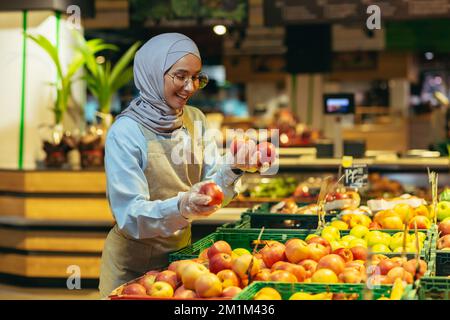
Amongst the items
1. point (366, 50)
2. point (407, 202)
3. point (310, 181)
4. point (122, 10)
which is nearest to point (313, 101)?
point (366, 50)

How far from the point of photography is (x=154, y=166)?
3562 mm

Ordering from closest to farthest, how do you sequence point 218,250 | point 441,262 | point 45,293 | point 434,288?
point 434,288 < point 218,250 < point 441,262 < point 45,293

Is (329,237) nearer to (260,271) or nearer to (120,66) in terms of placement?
(260,271)

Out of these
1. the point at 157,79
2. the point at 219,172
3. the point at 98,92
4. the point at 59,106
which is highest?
the point at 98,92

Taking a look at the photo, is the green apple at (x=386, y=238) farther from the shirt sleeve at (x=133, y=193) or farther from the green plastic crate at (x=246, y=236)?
the shirt sleeve at (x=133, y=193)

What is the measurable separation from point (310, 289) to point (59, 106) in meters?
5.45

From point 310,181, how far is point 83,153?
1.96 metres

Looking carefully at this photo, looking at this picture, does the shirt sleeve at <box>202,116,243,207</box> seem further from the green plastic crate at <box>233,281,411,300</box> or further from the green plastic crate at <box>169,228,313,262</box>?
the green plastic crate at <box>233,281,411,300</box>

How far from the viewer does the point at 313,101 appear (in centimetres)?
1426

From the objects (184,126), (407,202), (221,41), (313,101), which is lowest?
(407,202)

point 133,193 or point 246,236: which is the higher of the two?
point 133,193

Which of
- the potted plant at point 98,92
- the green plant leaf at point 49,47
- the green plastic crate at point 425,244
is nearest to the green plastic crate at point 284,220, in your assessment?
the green plastic crate at point 425,244

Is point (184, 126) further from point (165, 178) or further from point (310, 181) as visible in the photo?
point (310, 181)

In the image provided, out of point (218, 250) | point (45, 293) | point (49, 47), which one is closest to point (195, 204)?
point (218, 250)
